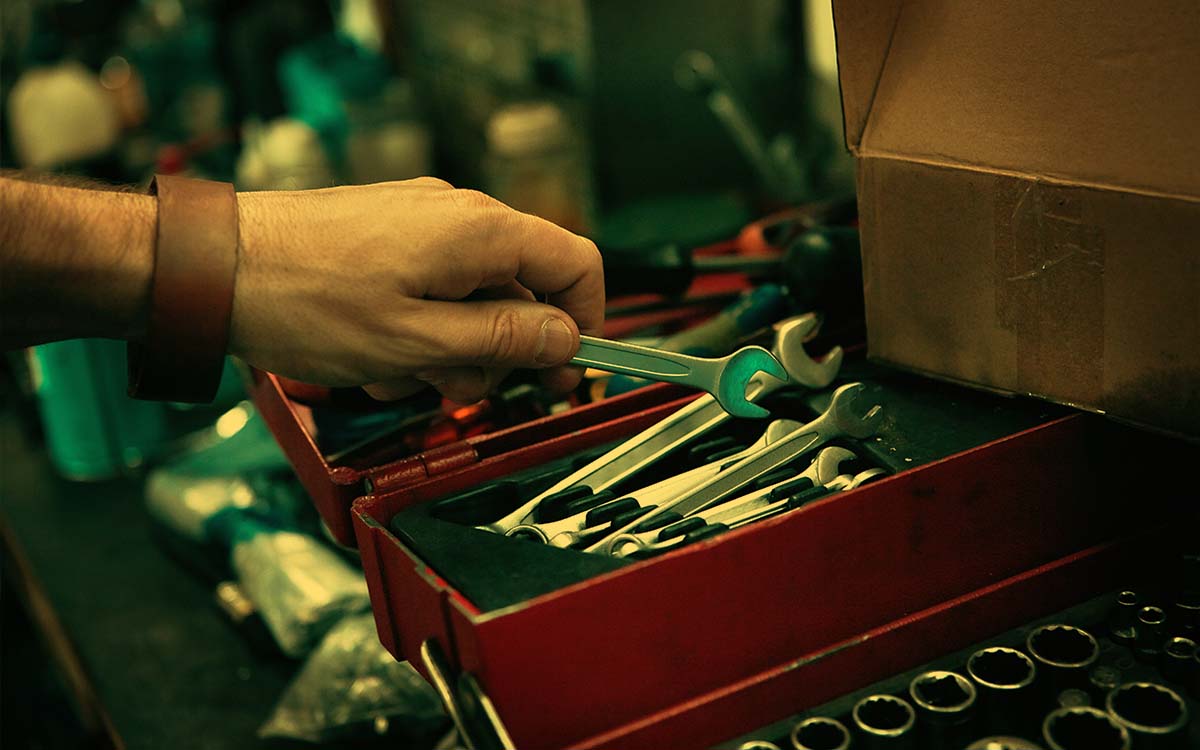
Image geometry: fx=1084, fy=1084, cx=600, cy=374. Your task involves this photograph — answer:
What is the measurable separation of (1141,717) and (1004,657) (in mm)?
76

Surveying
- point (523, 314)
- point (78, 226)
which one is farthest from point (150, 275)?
point (523, 314)

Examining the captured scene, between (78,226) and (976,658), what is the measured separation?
0.58m

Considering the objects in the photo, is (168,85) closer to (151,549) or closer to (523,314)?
(151,549)

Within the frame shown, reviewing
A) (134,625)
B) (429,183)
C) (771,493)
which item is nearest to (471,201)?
(429,183)

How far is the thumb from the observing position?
27.3 inches

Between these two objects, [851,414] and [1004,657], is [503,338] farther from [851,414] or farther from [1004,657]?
[1004,657]

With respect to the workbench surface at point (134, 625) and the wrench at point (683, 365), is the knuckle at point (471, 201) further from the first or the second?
the workbench surface at point (134, 625)

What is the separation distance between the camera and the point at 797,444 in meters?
0.72

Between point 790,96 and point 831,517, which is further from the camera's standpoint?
point 790,96

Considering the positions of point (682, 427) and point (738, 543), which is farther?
point (682, 427)

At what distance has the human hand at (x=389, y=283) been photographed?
0.66m

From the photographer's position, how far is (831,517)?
2.00 ft

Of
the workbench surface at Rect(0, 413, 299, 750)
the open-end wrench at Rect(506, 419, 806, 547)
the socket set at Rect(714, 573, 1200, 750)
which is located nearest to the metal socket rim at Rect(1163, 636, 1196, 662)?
the socket set at Rect(714, 573, 1200, 750)

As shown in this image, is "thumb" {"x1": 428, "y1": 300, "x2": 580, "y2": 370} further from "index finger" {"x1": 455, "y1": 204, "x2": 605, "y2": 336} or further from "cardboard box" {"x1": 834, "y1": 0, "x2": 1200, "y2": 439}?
"cardboard box" {"x1": 834, "y1": 0, "x2": 1200, "y2": 439}
